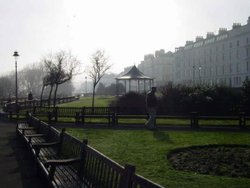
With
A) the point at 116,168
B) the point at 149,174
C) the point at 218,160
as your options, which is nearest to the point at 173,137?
the point at 218,160

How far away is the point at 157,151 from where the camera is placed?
11.0m

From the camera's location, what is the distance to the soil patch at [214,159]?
843 centimetres

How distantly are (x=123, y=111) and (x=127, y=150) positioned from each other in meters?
A: 15.6

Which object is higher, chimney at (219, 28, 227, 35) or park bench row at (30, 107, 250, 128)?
chimney at (219, 28, 227, 35)

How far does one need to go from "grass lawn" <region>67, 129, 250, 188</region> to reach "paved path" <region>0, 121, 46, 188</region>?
2.11m

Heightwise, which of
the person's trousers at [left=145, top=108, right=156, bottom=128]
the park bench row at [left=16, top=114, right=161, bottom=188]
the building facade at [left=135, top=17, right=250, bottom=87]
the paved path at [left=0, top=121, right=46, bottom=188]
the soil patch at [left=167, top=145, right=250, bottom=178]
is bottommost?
the paved path at [left=0, top=121, right=46, bottom=188]

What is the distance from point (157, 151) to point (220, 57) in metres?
75.9

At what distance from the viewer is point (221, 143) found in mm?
12555

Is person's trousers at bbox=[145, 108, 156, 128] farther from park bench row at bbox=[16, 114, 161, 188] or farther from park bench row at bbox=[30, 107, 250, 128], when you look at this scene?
park bench row at bbox=[16, 114, 161, 188]

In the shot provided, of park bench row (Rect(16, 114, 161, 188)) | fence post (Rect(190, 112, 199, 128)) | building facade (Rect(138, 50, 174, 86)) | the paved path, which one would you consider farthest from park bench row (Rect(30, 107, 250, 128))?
building facade (Rect(138, 50, 174, 86))

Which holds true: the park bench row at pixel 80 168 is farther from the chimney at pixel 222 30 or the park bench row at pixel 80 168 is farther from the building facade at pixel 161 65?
the building facade at pixel 161 65

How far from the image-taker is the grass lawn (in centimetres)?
A: 749

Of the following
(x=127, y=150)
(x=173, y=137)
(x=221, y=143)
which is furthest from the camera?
(x=173, y=137)

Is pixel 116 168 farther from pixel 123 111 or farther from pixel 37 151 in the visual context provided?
pixel 123 111
